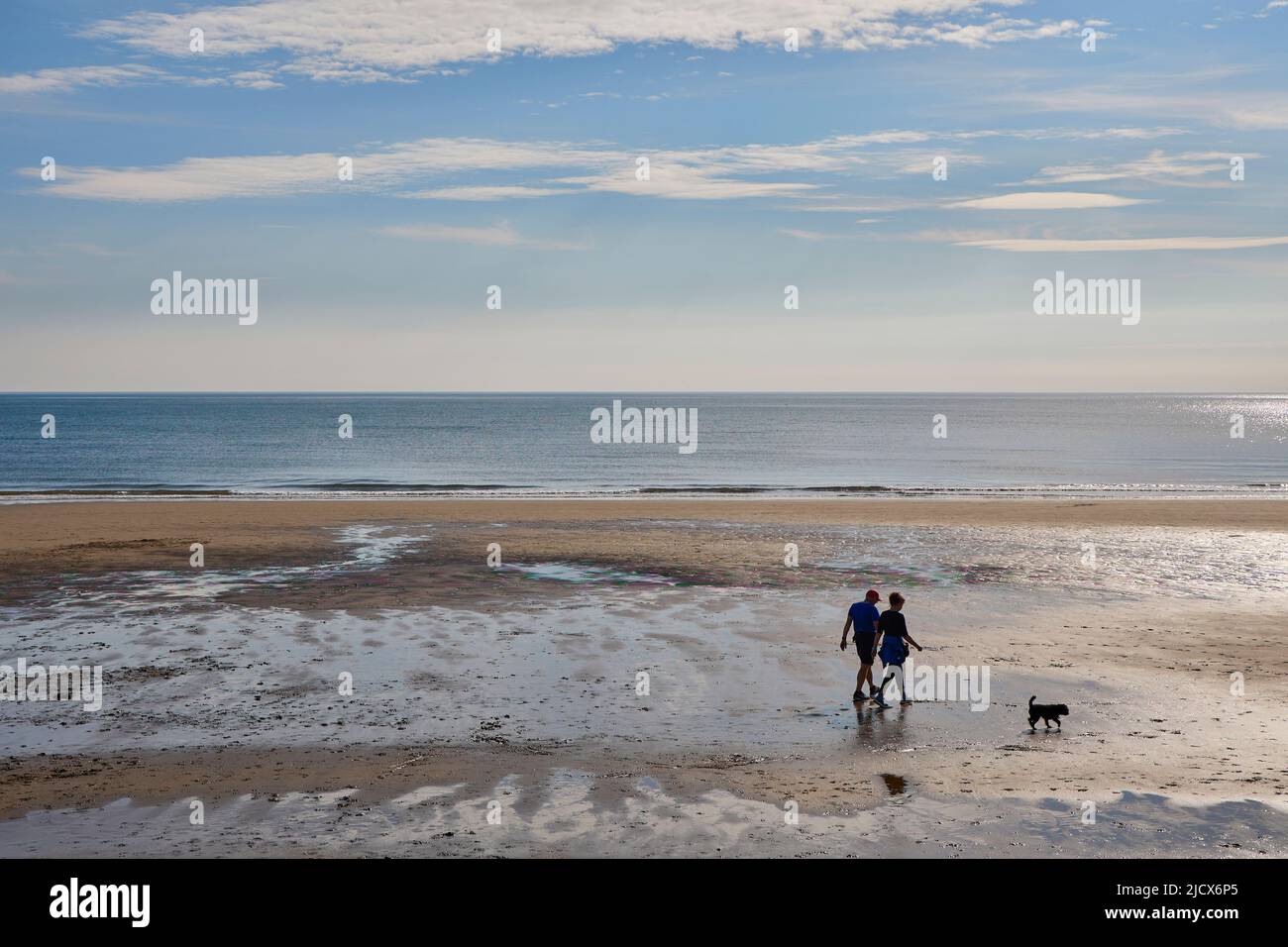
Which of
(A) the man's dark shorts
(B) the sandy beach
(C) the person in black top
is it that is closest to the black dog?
(B) the sandy beach

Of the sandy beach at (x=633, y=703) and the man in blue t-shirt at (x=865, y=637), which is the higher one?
the man in blue t-shirt at (x=865, y=637)

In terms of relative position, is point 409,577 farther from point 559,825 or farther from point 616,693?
point 559,825

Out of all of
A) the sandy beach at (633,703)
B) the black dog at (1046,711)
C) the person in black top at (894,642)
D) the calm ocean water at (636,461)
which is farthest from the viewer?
the calm ocean water at (636,461)

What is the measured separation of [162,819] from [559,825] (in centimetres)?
399

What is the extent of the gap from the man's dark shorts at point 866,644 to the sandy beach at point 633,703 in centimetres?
70

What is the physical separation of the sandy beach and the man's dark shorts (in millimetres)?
702

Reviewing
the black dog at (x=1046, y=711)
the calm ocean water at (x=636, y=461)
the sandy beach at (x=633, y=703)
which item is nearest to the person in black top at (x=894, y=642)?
the sandy beach at (x=633, y=703)

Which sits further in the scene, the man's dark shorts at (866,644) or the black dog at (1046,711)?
the man's dark shorts at (866,644)

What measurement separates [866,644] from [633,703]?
3.52 meters

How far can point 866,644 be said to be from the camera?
15055mm

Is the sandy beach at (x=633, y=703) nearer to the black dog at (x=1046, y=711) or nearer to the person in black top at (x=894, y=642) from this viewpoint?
the black dog at (x=1046, y=711)

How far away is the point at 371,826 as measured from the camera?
10055mm

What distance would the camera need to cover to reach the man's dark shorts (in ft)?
49.1

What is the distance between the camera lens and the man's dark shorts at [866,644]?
15.0 meters
